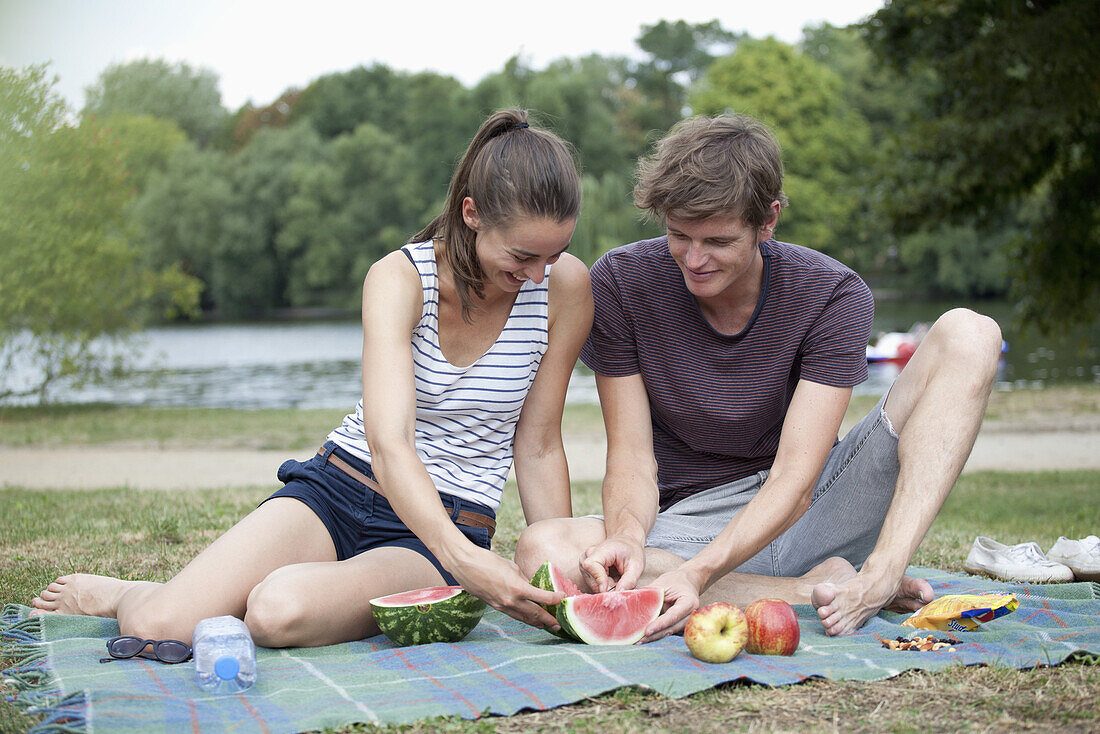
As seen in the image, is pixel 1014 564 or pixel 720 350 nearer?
pixel 720 350

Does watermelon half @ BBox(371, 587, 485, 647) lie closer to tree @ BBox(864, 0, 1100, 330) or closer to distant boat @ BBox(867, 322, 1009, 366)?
tree @ BBox(864, 0, 1100, 330)

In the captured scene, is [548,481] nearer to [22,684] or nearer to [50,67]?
[22,684]

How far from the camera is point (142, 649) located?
3.17 m

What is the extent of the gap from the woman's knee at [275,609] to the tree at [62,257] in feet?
38.0

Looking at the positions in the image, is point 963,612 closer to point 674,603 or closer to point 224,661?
point 674,603

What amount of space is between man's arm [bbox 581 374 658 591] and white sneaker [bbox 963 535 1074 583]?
5.81ft

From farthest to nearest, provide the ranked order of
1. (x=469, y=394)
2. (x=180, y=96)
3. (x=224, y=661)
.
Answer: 1. (x=180, y=96)
2. (x=469, y=394)
3. (x=224, y=661)

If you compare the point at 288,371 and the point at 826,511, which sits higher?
the point at 826,511

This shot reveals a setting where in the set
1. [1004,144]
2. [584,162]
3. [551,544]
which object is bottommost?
[551,544]

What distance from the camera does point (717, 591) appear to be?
366 cm

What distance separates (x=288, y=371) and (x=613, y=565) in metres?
24.4

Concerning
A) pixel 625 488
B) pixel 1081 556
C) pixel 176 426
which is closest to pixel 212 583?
pixel 625 488

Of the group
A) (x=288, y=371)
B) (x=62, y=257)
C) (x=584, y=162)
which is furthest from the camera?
(x=584, y=162)

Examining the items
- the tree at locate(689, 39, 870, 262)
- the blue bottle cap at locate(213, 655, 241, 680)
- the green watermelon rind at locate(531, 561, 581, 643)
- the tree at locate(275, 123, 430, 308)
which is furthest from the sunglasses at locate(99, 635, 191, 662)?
the tree at locate(275, 123, 430, 308)
